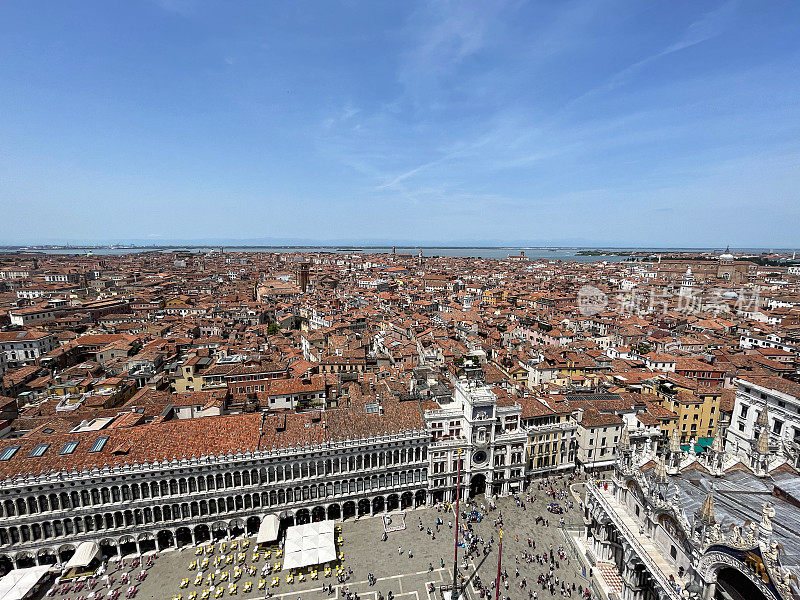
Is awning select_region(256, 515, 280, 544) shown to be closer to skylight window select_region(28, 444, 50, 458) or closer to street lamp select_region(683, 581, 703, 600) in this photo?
skylight window select_region(28, 444, 50, 458)

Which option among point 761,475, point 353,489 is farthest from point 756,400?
point 353,489

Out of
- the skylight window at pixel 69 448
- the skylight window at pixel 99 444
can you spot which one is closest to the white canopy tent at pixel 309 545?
the skylight window at pixel 99 444

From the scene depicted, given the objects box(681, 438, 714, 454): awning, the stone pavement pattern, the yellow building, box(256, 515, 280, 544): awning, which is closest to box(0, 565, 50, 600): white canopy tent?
the stone pavement pattern

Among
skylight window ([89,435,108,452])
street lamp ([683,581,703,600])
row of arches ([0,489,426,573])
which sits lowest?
row of arches ([0,489,426,573])

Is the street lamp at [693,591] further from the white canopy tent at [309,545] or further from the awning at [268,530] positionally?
the awning at [268,530]

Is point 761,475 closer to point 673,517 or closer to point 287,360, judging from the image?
Result: point 673,517

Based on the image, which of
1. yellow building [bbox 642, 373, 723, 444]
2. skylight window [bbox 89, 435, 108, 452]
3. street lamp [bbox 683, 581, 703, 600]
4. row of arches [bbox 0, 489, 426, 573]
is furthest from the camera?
yellow building [bbox 642, 373, 723, 444]

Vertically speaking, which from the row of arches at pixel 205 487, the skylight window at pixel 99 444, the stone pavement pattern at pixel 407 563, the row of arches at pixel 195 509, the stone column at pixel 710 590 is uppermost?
the skylight window at pixel 99 444
